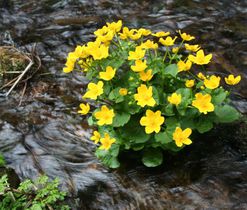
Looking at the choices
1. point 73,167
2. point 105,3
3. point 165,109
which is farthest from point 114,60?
point 105,3

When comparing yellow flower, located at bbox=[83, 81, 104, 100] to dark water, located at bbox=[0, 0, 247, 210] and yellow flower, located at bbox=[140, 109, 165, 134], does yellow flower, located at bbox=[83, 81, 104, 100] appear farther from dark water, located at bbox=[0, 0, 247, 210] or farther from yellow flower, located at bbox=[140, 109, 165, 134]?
dark water, located at bbox=[0, 0, 247, 210]

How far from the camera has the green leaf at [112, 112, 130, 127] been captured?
2.95 meters

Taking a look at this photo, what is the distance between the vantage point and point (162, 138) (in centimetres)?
288

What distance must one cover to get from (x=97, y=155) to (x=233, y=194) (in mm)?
996

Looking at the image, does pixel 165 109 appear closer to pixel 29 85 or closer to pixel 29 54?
pixel 29 85

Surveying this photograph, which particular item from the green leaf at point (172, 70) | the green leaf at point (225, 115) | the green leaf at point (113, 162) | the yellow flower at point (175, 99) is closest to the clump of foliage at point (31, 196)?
the green leaf at point (113, 162)

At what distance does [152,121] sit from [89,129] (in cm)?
105

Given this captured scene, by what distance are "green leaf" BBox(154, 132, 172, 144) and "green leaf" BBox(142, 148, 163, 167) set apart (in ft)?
0.79

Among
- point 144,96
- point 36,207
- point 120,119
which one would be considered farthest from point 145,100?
point 36,207

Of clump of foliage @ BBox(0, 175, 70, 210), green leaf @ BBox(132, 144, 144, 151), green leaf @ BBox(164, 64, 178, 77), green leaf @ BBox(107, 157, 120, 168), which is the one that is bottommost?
clump of foliage @ BBox(0, 175, 70, 210)

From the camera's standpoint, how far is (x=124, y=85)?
10.2ft

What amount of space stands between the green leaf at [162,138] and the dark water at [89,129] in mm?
371

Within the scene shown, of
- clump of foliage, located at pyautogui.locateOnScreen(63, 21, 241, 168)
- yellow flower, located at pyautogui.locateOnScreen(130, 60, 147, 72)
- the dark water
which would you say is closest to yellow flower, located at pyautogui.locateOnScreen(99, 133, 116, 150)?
clump of foliage, located at pyautogui.locateOnScreen(63, 21, 241, 168)

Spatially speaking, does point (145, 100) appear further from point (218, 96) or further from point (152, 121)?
point (218, 96)
